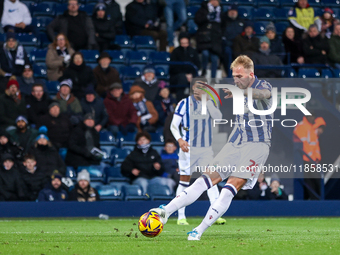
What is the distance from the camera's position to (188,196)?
5.79 m

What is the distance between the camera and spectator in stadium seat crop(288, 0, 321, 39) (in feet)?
49.7

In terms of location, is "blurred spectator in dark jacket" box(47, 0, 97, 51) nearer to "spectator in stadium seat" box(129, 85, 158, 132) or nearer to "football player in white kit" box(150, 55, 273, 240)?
"spectator in stadium seat" box(129, 85, 158, 132)

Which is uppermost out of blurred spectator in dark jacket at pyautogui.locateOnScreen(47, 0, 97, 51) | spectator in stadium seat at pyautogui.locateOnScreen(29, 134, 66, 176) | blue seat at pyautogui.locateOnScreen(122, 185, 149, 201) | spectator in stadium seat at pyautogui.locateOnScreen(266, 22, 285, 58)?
blurred spectator in dark jacket at pyautogui.locateOnScreen(47, 0, 97, 51)

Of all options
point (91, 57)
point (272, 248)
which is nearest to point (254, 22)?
point (91, 57)

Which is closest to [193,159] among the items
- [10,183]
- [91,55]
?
[10,183]

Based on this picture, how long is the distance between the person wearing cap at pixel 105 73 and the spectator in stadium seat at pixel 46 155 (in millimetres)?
2307

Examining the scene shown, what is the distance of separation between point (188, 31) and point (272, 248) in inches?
417

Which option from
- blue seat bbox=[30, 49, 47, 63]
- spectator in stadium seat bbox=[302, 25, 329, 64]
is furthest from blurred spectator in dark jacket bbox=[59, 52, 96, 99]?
spectator in stadium seat bbox=[302, 25, 329, 64]

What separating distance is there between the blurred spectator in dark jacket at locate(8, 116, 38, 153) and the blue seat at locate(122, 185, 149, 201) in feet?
6.84

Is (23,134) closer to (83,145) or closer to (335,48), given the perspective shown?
(83,145)

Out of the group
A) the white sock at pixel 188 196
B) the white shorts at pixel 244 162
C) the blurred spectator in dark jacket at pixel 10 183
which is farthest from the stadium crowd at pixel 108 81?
the white shorts at pixel 244 162

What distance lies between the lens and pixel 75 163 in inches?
461

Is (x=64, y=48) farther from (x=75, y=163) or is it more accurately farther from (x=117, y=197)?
(x=117, y=197)

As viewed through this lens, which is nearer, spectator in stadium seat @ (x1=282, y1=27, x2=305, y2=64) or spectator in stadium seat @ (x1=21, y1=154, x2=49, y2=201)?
spectator in stadium seat @ (x1=21, y1=154, x2=49, y2=201)
